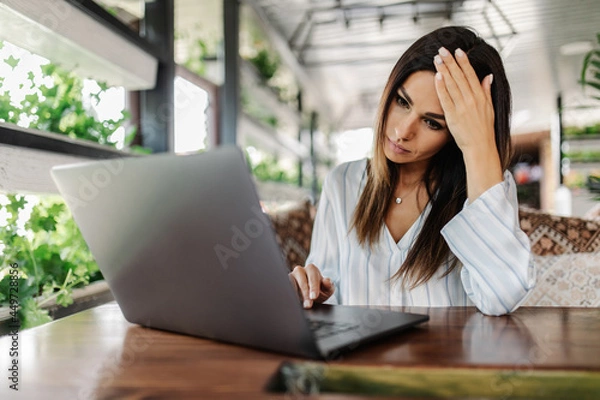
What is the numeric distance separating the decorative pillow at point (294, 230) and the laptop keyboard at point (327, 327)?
3.53 feet

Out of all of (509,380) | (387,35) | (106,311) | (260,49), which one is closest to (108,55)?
(106,311)

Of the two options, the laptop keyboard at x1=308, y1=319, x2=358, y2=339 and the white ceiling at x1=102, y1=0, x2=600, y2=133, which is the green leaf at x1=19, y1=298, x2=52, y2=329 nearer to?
the laptop keyboard at x1=308, y1=319, x2=358, y2=339

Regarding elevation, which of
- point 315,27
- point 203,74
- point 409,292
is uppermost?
point 315,27

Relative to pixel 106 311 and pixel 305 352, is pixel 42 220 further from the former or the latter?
pixel 305 352

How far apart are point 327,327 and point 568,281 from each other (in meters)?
1.08

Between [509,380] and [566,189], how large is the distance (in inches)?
247

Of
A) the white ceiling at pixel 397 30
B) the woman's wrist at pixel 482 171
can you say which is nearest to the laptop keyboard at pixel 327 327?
the woman's wrist at pixel 482 171

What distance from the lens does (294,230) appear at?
1886 millimetres

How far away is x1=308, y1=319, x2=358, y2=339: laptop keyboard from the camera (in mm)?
641

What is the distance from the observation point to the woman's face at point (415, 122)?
1087 millimetres

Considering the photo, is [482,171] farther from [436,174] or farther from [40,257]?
[40,257]

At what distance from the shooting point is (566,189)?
6016 millimetres

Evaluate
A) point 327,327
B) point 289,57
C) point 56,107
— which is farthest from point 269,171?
point 327,327

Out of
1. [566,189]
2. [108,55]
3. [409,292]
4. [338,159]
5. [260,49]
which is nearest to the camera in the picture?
[409,292]
